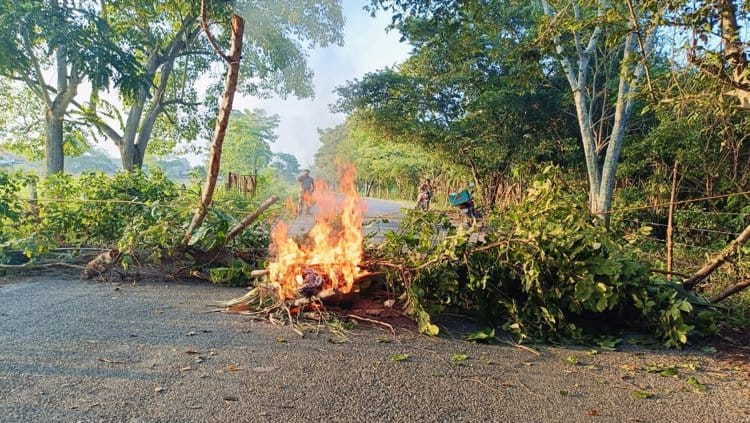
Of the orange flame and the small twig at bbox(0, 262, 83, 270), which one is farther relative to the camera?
the small twig at bbox(0, 262, 83, 270)

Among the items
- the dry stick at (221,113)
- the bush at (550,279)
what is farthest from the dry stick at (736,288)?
the dry stick at (221,113)

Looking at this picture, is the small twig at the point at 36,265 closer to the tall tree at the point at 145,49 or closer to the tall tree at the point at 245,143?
the tall tree at the point at 145,49

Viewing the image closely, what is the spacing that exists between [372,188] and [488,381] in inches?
1275

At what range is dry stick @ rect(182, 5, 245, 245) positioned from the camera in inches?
178

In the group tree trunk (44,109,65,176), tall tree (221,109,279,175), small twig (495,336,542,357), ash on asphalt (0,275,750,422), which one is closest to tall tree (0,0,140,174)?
tree trunk (44,109,65,176)

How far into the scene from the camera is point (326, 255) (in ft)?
14.0

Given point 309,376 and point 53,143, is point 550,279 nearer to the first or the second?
point 309,376

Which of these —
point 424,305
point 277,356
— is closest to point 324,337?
point 277,356

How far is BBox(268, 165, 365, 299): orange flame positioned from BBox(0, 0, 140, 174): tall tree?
320 inches

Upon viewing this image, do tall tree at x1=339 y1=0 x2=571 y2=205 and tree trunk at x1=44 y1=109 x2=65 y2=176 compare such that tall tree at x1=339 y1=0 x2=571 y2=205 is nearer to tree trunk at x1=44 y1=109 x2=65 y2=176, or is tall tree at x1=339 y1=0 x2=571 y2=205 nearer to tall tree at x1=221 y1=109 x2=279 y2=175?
tree trunk at x1=44 y1=109 x2=65 y2=176

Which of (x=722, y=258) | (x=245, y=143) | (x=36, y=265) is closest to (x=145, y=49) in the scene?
(x=36, y=265)

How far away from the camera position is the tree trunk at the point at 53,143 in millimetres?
10969

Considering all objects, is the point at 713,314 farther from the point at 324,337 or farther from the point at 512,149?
the point at 512,149

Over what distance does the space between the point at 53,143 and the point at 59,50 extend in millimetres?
2425
